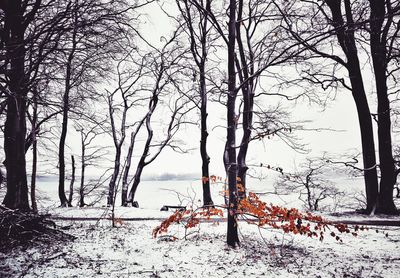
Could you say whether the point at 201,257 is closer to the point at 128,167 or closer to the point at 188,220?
the point at 188,220

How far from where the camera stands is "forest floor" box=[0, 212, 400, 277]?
425cm

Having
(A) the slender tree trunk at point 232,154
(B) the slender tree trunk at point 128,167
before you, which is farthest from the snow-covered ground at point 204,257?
(B) the slender tree trunk at point 128,167

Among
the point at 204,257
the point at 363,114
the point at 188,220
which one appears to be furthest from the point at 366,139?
the point at 204,257

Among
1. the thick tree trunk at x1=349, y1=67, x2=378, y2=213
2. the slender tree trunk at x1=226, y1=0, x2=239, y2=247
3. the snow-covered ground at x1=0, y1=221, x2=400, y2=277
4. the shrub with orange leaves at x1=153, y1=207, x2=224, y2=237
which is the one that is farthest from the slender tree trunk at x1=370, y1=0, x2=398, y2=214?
the shrub with orange leaves at x1=153, y1=207, x2=224, y2=237

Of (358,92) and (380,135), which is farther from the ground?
(358,92)

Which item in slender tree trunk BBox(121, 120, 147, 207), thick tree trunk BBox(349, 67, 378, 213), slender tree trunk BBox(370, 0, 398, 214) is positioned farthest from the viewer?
slender tree trunk BBox(121, 120, 147, 207)

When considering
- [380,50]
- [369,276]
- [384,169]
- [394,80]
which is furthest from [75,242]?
[394,80]

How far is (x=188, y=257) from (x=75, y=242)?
2.61 m

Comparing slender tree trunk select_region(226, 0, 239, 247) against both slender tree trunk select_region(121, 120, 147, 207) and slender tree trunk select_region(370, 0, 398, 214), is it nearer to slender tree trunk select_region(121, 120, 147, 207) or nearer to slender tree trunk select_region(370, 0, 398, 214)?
slender tree trunk select_region(370, 0, 398, 214)

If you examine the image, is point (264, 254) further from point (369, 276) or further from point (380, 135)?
point (380, 135)

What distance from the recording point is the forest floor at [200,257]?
13.9 feet

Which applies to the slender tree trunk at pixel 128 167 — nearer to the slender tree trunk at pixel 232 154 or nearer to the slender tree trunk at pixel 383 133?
the slender tree trunk at pixel 232 154

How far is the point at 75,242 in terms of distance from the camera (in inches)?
223

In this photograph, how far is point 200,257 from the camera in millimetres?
5008
